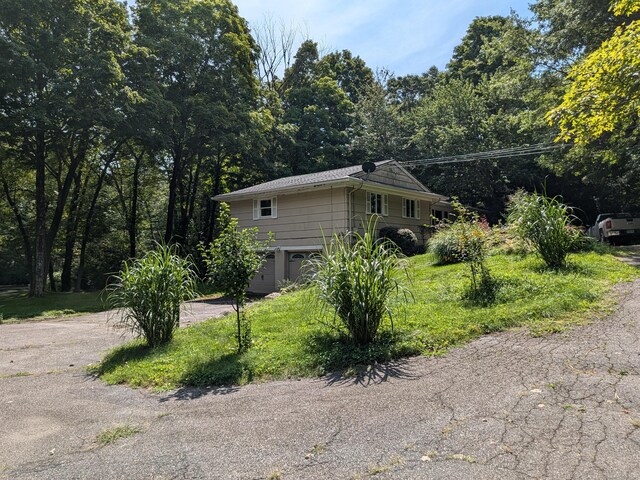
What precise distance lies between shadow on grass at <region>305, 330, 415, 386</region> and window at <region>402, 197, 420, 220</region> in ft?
48.3

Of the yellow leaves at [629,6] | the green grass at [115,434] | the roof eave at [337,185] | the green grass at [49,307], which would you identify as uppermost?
the yellow leaves at [629,6]

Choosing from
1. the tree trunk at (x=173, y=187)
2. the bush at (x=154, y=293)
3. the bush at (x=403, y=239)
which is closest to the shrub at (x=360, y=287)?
the bush at (x=154, y=293)

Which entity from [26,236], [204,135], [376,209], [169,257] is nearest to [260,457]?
[169,257]

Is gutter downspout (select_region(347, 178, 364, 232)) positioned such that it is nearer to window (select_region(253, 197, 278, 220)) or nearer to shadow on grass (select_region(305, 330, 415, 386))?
window (select_region(253, 197, 278, 220))

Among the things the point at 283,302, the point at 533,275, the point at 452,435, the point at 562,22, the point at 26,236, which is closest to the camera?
the point at 452,435

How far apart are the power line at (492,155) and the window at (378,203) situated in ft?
29.0

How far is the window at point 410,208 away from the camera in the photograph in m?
20.1

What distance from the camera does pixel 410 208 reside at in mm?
20609

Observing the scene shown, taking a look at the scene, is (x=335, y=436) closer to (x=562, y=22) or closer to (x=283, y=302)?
(x=283, y=302)

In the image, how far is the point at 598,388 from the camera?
366 cm

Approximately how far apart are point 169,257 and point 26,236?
78.4 ft

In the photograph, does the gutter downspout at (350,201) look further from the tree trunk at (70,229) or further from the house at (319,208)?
the tree trunk at (70,229)

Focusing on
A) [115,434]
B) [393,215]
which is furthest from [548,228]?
[393,215]

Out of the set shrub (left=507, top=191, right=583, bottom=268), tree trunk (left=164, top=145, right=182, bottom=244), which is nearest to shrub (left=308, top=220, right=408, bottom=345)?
shrub (left=507, top=191, right=583, bottom=268)
